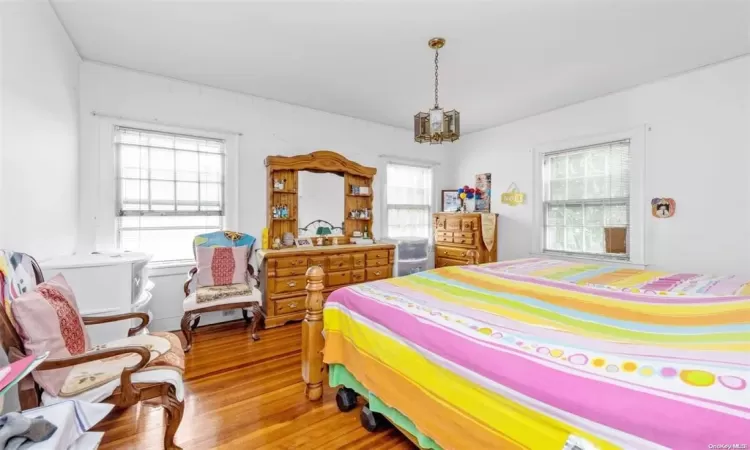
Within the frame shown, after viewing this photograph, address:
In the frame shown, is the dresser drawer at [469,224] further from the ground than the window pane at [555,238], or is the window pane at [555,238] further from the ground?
the dresser drawer at [469,224]

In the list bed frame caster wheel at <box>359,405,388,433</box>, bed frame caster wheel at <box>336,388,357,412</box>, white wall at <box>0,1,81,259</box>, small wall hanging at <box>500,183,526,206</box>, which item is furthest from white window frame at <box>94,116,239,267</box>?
small wall hanging at <box>500,183,526,206</box>

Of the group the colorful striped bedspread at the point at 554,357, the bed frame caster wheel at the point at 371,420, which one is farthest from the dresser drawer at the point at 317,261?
the bed frame caster wheel at the point at 371,420

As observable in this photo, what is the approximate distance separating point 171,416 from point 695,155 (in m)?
4.89

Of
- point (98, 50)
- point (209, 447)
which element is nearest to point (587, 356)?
point (209, 447)

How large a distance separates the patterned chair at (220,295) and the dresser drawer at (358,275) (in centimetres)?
125

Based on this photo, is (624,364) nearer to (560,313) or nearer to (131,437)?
(560,313)

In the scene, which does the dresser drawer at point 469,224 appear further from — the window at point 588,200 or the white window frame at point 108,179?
the white window frame at point 108,179

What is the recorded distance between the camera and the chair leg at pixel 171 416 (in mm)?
1608

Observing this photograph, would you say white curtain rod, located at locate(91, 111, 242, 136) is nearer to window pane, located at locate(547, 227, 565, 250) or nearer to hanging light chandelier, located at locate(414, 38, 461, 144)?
hanging light chandelier, located at locate(414, 38, 461, 144)

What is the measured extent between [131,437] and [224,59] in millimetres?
3050

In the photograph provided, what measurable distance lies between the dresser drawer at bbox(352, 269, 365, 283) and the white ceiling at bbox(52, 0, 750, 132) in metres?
2.24

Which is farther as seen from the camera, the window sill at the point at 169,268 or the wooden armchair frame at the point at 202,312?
the window sill at the point at 169,268

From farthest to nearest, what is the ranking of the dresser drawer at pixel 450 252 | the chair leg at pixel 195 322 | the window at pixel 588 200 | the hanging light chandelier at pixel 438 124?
1. the dresser drawer at pixel 450 252
2. the window at pixel 588 200
3. the chair leg at pixel 195 322
4. the hanging light chandelier at pixel 438 124

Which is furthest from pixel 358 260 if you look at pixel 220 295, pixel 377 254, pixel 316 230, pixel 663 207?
pixel 663 207
